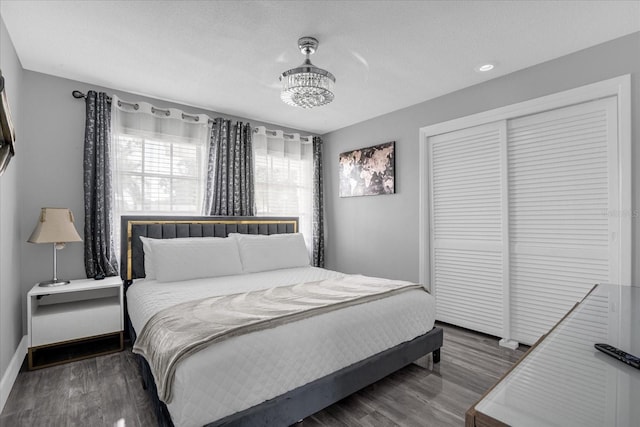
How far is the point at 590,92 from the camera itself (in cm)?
249

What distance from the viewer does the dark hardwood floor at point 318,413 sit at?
6.11ft

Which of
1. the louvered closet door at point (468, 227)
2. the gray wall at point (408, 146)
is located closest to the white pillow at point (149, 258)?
the gray wall at point (408, 146)

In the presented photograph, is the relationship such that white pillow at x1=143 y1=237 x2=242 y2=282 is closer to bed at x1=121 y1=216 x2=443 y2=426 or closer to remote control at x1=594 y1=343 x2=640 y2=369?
bed at x1=121 y1=216 x2=443 y2=426

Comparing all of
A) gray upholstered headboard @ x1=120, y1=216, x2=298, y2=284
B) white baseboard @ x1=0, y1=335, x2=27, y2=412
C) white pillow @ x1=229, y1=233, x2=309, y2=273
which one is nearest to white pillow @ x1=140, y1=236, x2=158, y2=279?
gray upholstered headboard @ x1=120, y1=216, x2=298, y2=284

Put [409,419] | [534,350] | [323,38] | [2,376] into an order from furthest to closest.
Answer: [323,38] → [2,376] → [409,419] → [534,350]

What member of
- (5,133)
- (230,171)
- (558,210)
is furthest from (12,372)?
(558,210)

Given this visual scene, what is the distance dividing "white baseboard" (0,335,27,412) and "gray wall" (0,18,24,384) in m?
0.05

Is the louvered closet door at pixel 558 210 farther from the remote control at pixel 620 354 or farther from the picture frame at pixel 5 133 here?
the picture frame at pixel 5 133

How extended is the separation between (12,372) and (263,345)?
2123 millimetres

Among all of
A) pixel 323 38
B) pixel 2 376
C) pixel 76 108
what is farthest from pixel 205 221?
pixel 323 38

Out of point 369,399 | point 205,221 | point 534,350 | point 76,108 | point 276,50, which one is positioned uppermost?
point 276,50

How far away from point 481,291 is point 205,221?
314 centimetres

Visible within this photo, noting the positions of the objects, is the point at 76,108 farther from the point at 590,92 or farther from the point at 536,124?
the point at 590,92

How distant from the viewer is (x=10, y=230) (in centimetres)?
236
